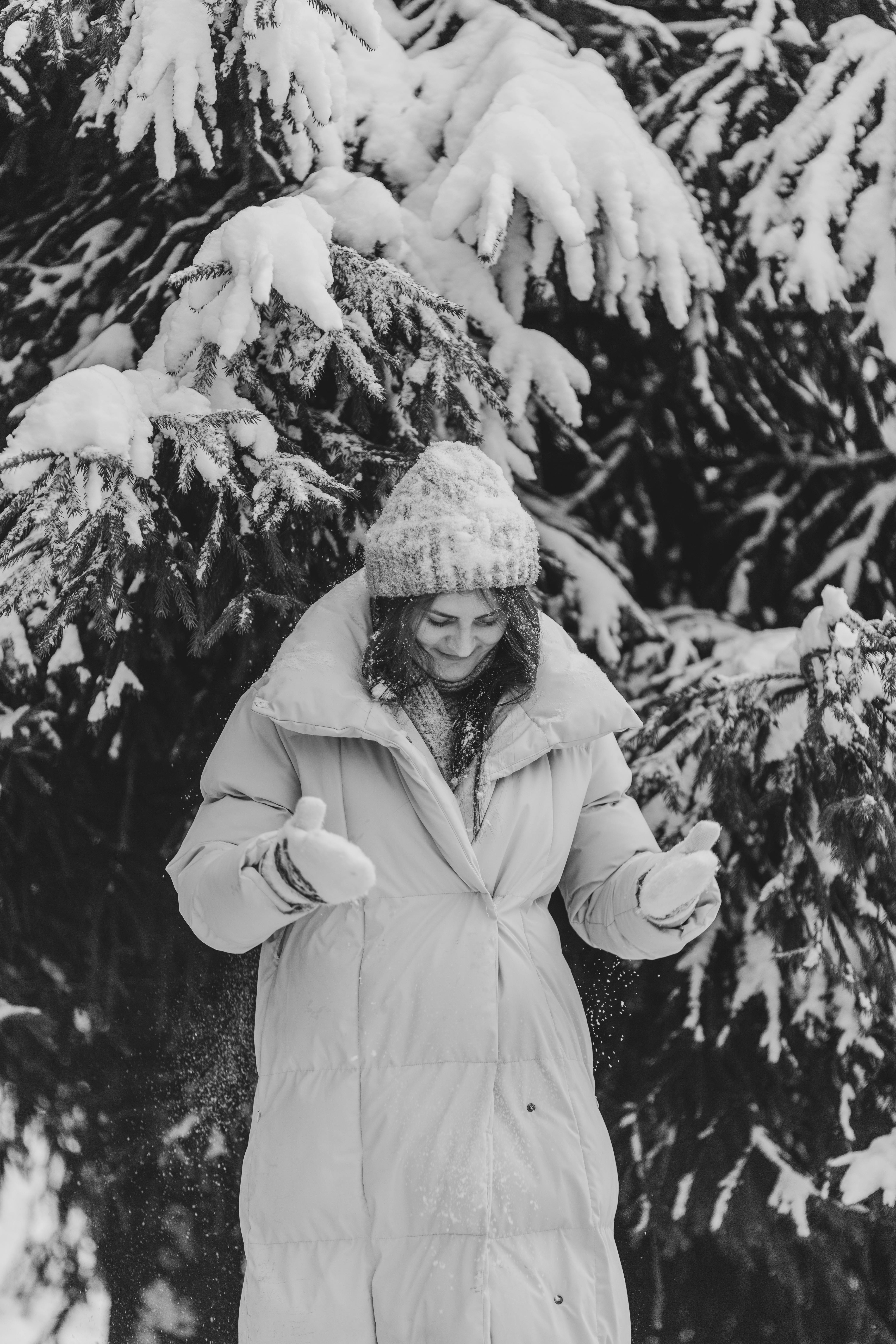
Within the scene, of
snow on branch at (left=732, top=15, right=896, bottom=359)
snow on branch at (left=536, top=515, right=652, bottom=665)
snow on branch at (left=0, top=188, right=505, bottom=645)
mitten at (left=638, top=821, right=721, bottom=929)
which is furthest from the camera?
snow on branch at (left=536, top=515, right=652, bottom=665)

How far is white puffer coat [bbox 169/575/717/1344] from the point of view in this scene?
1703 millimetres

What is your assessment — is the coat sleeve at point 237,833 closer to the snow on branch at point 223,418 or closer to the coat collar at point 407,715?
the coat collar at point 407,715

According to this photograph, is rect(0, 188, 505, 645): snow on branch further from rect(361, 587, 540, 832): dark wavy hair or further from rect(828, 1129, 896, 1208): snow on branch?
rect(828, 1129, 896, 1208): snow on branch

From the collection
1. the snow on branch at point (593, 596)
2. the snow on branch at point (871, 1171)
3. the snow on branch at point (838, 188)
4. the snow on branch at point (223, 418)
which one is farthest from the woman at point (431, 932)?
the snow on branch at point (838, 188)

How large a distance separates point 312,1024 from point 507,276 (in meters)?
1.59

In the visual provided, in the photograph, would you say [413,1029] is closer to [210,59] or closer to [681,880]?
[681,880]

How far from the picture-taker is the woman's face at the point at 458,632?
73.4 inches

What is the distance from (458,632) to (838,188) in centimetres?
144

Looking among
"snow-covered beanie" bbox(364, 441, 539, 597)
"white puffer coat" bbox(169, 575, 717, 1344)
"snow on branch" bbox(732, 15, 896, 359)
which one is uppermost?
"snow on branch" bbox(732, 15, 896, 359)

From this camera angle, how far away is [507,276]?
8.41ft

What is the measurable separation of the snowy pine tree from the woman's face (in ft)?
1.43

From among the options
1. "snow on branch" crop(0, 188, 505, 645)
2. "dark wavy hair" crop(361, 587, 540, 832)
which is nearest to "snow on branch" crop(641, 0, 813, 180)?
"snow on branch" crop(0, 188, 505, 645)

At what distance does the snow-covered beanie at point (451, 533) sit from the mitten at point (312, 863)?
1.41 feet

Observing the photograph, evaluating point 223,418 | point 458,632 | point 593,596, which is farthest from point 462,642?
point 593,596
